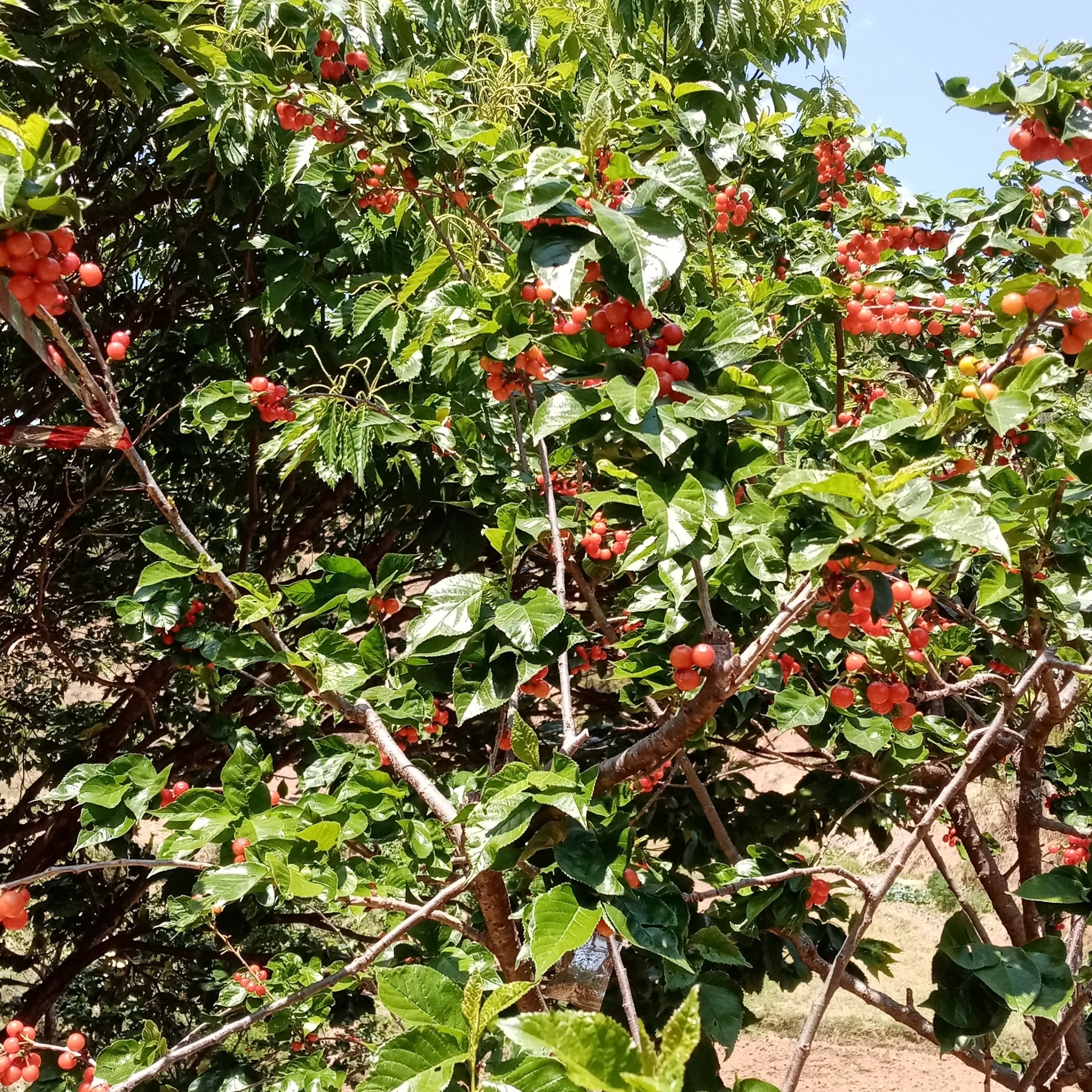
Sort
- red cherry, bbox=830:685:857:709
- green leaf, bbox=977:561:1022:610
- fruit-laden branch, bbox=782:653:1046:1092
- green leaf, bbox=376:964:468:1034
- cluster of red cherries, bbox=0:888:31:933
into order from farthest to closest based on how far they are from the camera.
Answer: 1. red cherry, bbox=830:685:857:709
2. green leaf, bbox=977:561:1022:610
3. cluster of red cherries, bbox=0:888:31:933
4. fruit-laden branch, bbox=782:653:1046:1092
5. green leaf, bbox=376:964:468:1034

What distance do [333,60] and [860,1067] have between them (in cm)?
597

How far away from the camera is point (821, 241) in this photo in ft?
7.57

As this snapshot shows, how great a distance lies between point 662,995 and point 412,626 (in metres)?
1.20

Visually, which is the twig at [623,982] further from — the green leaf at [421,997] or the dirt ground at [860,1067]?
the dirt ground at [860,1067]

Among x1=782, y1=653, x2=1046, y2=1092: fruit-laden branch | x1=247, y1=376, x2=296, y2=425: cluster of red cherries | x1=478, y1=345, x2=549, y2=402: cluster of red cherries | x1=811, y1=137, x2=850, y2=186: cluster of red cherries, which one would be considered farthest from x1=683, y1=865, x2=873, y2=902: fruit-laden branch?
x1=811, y1=137, x2=850, y2=186: cluster of red cherries

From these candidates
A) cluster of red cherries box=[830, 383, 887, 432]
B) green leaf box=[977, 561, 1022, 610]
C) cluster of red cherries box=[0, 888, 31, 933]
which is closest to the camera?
cluster of red cherries box=[0, 888, 31, 933]

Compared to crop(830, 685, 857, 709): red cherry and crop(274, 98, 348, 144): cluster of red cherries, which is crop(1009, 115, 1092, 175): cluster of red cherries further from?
crop(274, 98, 348, 144): cluster of red cherries

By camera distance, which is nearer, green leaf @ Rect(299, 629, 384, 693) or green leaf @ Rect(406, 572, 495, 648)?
green leaf @ Rect(406, 572, 495, 648)

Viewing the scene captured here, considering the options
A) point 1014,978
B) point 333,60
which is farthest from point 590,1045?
point 333,60

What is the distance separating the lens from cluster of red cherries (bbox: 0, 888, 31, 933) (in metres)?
1.29

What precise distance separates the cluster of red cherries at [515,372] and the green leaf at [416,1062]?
2.91ft

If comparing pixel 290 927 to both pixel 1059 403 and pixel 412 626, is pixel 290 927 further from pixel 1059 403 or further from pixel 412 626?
pixel 1059 403

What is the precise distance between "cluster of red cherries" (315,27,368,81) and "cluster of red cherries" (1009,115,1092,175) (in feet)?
4.08

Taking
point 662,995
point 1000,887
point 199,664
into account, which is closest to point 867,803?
point 1000,887
